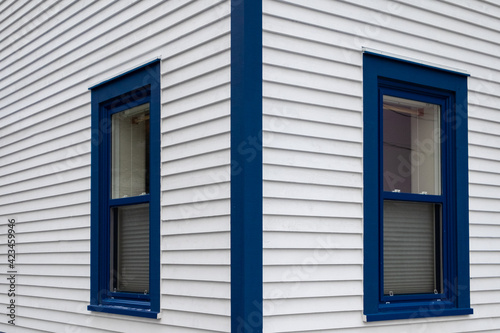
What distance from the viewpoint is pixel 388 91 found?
591cm

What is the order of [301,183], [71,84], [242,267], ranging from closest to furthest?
1. [242,267]
2. [301,183]
3. [71,84]

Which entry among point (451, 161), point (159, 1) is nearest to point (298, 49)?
point (159, 1)

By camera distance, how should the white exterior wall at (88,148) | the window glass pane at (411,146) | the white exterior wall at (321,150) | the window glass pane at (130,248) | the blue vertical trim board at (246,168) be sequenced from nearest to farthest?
the blue vertical trim board at (246,168)
the white exterior wall at (321,150)
the white exterior wall at (88,148)
the window glass pane at (411,146)
the window glass pane at (130,248)

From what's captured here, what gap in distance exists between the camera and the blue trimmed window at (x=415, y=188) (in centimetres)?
564

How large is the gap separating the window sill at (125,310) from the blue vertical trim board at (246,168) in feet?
3.67

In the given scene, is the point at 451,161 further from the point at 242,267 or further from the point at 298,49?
the point at 242,267

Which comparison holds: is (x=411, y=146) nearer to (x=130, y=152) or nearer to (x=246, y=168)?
(x=246, y=168)

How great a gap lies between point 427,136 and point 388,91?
2.02 feet

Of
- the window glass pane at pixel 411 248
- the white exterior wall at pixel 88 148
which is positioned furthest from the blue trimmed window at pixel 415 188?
the white exterior wall at pixel 88 148

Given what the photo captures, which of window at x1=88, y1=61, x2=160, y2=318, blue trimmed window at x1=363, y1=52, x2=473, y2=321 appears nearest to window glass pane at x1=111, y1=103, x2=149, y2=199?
window at x1=88, y1=61, x2=160, y2=318

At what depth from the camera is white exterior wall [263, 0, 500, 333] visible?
504cm

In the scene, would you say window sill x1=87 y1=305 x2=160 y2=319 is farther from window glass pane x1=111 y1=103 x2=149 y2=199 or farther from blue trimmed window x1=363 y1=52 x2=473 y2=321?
blue trimmed window x1=363 y1=52 x2=473 y2=321

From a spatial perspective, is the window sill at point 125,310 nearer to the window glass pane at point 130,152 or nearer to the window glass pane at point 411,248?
the window glass pane at point 130,152

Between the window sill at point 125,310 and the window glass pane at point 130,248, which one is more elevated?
the window glass pane at point 130,248
